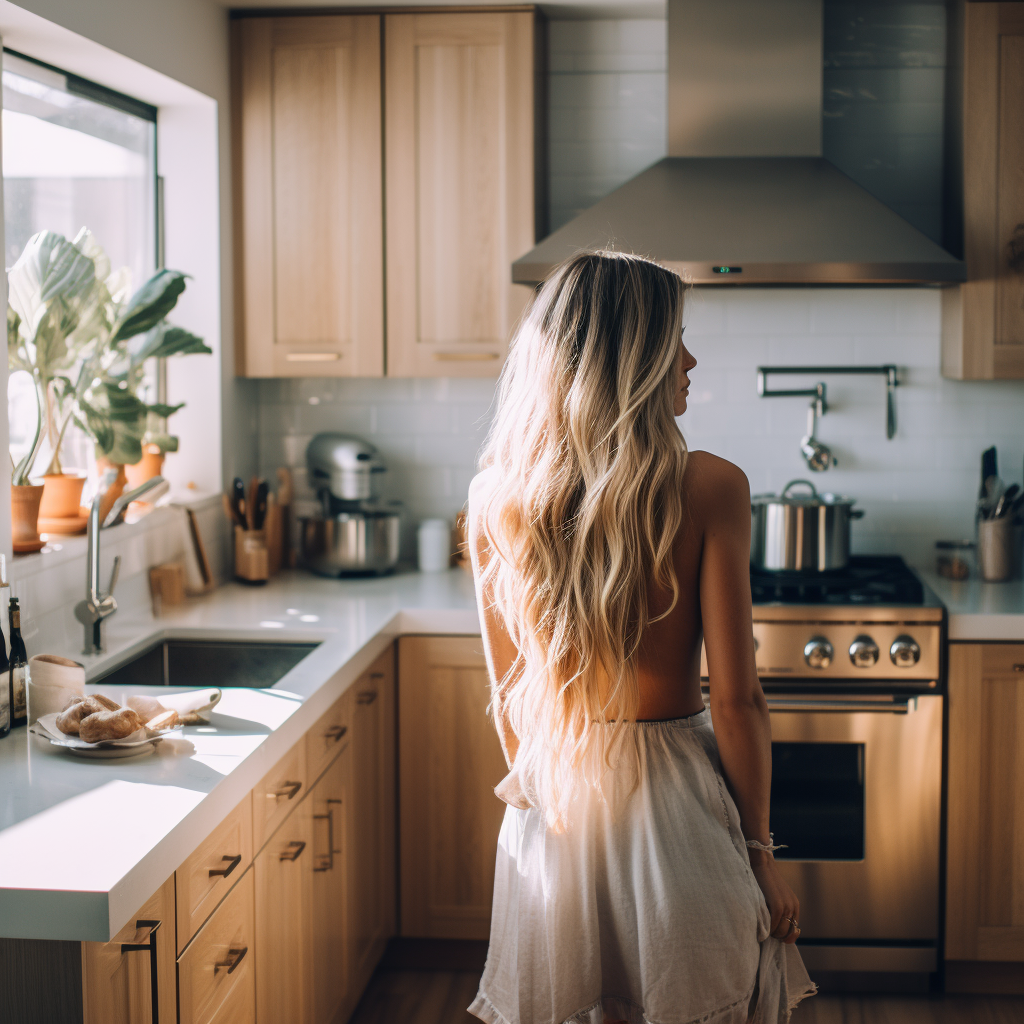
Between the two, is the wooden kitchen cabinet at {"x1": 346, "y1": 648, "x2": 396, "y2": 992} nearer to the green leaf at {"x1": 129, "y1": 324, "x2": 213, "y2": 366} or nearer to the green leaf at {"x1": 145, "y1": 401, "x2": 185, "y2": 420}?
the green leaf at {"x1": 145, "y1": 401, "x2": 185, "y2": 420}

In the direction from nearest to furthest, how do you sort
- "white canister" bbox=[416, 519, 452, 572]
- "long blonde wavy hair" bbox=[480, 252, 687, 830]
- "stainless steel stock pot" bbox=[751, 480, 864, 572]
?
"long blonde wavy hair" bbox=[480, 252, 687, 830] → "stainless steel stock pot" bbox=[751, 480, 864, 572] → "white canister" bbox=[416, 519, 452, 572]

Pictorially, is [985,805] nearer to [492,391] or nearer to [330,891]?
[330,891]

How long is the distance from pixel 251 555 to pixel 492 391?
883 mm

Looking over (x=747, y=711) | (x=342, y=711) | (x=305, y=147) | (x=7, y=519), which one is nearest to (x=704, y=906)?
(x=747, y=711)

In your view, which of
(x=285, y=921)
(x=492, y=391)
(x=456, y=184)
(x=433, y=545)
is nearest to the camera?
(x=285, y=921)

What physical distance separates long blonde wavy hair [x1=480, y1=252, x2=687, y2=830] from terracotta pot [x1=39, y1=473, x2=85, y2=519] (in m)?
1.40

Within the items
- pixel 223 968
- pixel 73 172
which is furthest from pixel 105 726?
pixel 73 172

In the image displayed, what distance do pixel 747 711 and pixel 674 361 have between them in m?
0.46

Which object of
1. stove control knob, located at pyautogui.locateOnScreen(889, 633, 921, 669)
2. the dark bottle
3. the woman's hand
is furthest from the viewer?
stove control knob, located at pyautogui.locateOnScreen(889, 633, 921, 669)

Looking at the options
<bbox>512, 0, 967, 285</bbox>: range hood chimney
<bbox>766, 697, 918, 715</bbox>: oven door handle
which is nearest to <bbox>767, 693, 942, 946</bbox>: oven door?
<bbox>766, 697, 918, 715</bbox>: oven door handle

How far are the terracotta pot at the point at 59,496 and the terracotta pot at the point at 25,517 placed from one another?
0.62ft

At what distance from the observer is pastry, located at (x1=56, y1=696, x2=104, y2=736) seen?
1595 mm

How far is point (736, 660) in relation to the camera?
1397 mm

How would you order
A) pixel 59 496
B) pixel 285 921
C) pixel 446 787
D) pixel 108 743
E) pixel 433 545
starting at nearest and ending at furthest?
pixel 108 743, pixel 285 921, pixel 59 496, pixel 446 787, pixel 433 545
